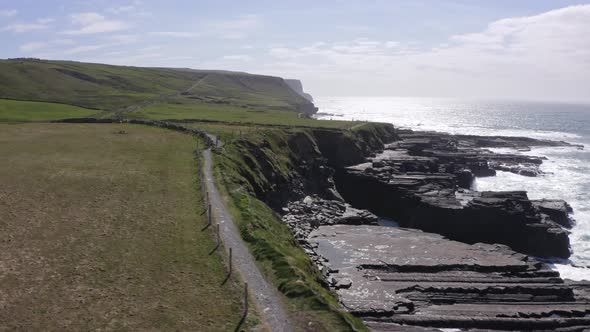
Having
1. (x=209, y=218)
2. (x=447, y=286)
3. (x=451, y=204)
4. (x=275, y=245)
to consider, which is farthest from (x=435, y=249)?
(x=209, y=218)

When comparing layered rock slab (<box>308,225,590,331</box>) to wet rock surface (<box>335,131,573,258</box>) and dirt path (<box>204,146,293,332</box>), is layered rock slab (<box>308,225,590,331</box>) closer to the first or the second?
dirt path (<box>204,146,293,332</box>)

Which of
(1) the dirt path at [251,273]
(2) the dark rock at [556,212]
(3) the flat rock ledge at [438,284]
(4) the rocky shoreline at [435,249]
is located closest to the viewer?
(1) the dirt path at [251,273]

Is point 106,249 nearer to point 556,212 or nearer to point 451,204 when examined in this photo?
point 451,204

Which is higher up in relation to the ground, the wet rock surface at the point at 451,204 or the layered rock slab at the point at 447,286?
the wet rock surface at the point at 451,204

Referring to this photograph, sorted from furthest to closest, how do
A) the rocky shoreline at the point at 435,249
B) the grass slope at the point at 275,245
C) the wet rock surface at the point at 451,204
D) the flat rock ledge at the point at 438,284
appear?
the wet rock surface at the point at 451,204 → the rocky shoreline at the point at 435,249 → the flat rock ledge at the point at 438,284 → the grass slope at the point at 275,245

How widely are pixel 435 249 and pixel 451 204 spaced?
15.0 meters

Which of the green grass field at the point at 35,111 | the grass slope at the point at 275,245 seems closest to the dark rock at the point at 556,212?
the grass slope at the point at 275,245

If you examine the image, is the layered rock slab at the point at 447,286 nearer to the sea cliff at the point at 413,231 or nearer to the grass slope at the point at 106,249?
the sea cliff at the point at 413,231

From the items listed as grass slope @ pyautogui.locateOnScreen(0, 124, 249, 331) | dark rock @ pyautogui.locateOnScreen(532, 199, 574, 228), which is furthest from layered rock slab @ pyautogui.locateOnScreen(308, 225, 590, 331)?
dark rock @ pyautogui.locateOnScreen(532, 199, 574, 228)

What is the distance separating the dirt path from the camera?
74.4 feet

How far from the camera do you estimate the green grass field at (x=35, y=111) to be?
86.1 metres

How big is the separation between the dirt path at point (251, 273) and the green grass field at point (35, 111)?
205 feet

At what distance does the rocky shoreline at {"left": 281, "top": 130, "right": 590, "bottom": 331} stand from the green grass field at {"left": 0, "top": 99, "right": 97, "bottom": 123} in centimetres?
5466

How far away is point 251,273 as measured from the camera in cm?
2720
